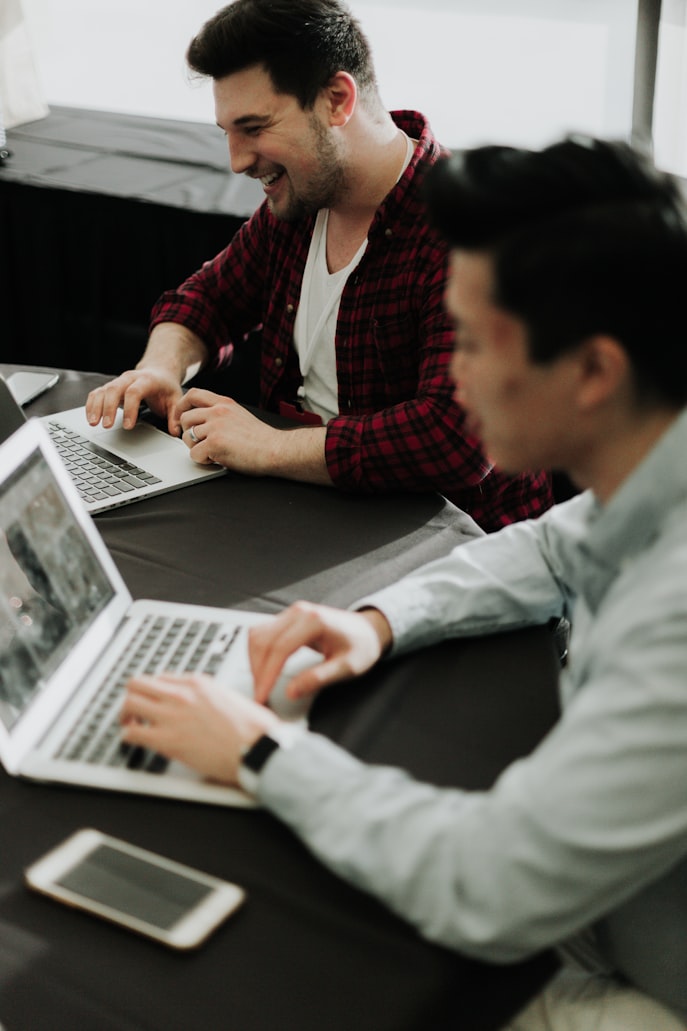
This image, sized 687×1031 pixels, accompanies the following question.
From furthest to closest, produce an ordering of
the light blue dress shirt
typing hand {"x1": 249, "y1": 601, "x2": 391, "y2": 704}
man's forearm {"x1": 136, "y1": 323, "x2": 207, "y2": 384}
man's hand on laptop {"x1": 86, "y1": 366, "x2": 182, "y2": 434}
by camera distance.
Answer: man's forearm {"x1": 136, "y1": 323, "x2": 207, "y2": 384} < man's hand on laptop {"x1": 86, "y1": 366, "x2": 182, "y2": 434} < typing hand {"x1": 249, "y1": 601, "x2": 391, "y2": 704} < the light blue dress shirt

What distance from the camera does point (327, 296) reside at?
5.39 ft

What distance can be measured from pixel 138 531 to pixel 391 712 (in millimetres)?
452

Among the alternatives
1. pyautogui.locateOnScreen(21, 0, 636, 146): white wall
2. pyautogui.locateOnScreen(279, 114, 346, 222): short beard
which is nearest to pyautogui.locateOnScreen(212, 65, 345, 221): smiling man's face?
pyautogui.locateOnScreen(279, 114, 346, 222): short beard

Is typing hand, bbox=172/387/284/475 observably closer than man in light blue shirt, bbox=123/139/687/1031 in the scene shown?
No

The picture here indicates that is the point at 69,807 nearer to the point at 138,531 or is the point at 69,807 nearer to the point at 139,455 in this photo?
the point at 138,531

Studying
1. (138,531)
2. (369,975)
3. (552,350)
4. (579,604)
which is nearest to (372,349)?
(138,531)

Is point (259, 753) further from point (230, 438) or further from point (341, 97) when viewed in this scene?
point (341, 97)

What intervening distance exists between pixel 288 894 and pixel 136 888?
109 mm

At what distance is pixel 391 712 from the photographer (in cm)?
91

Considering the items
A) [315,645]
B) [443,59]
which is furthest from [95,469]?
[443,59]

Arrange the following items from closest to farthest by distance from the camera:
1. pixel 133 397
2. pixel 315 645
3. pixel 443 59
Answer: pixel 315 645, pixel 133 397, pixel 443 59

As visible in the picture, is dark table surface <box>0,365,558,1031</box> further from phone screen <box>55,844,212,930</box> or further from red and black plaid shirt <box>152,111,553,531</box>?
red and black plaid shirt <box>152,111,553,531</box>

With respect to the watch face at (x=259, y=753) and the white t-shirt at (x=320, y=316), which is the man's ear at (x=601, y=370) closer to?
the watch face at (x=259, y=753)

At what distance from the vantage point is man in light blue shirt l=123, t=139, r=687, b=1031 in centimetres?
65
